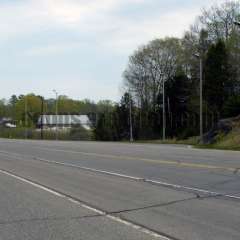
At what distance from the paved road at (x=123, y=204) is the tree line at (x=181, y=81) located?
6763 cm

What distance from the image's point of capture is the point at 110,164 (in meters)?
25.8

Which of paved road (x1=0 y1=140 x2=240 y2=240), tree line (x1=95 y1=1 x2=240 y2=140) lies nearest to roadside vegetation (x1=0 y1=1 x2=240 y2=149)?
tree line (x1=95 y1=1 x2=240 y2=140)

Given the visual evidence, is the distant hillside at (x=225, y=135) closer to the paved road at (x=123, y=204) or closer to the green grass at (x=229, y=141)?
the green grass at (x=229, y=141)

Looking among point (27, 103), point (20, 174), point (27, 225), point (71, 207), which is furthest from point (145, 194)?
point (27, 103)

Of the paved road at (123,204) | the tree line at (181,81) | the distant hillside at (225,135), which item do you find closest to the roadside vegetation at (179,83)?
the tree line at (181,81)

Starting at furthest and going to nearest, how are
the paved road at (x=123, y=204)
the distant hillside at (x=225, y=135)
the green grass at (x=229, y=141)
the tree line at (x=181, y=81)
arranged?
the tree line at (x=181, y=81)
the distant hillside at (x=225, y=135)
the green grass at (x=229, y=141)
the paved road at (x=123, y=204)

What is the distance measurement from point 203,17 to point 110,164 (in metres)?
74.0

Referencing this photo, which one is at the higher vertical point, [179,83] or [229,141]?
[179,83]

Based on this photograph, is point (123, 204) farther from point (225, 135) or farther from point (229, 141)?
point (225, 135)

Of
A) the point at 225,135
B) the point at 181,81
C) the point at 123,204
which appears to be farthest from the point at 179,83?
the point at 123,204

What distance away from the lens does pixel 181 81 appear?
105 m

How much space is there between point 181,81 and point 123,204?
93086mm

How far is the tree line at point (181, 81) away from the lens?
92375 millimetres

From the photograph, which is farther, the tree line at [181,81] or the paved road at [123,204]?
the tree line at [181,81]
